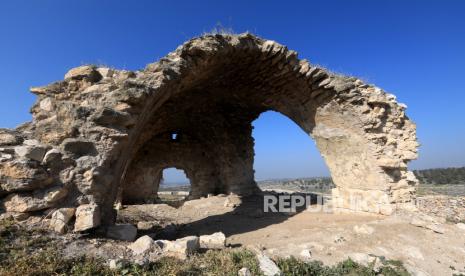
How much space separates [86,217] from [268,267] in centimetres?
259

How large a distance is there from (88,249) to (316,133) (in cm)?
679

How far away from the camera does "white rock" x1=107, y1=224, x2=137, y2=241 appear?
397cm

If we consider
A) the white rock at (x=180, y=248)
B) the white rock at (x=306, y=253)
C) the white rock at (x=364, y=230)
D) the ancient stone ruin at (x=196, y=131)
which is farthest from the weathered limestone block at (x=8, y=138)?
the white rock at (x=364, y=230)

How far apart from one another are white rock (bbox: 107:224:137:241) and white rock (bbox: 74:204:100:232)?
0.41m

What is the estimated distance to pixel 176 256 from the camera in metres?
3.40

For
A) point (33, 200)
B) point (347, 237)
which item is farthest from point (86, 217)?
point (347, 237)

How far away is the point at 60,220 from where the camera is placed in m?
3.37

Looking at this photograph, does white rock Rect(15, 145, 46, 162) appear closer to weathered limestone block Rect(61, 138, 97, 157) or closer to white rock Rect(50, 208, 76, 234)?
weathered limestone block Rect(61, 138, 97, 157)

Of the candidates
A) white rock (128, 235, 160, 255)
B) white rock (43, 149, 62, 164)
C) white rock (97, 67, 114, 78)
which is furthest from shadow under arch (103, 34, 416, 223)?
white rock (128, 235, 160, 255)

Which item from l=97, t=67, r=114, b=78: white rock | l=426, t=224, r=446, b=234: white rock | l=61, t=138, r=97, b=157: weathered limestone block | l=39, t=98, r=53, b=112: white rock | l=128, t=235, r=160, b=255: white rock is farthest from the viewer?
l=426, t=224, r=446, b=234: white rock

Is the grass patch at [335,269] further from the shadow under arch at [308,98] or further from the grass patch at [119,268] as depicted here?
the shadow under arch at [308,98]

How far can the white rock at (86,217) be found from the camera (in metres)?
3.50

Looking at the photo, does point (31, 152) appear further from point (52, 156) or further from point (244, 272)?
point (244, 272)

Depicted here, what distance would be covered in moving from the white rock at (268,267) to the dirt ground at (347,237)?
0.62 meters
